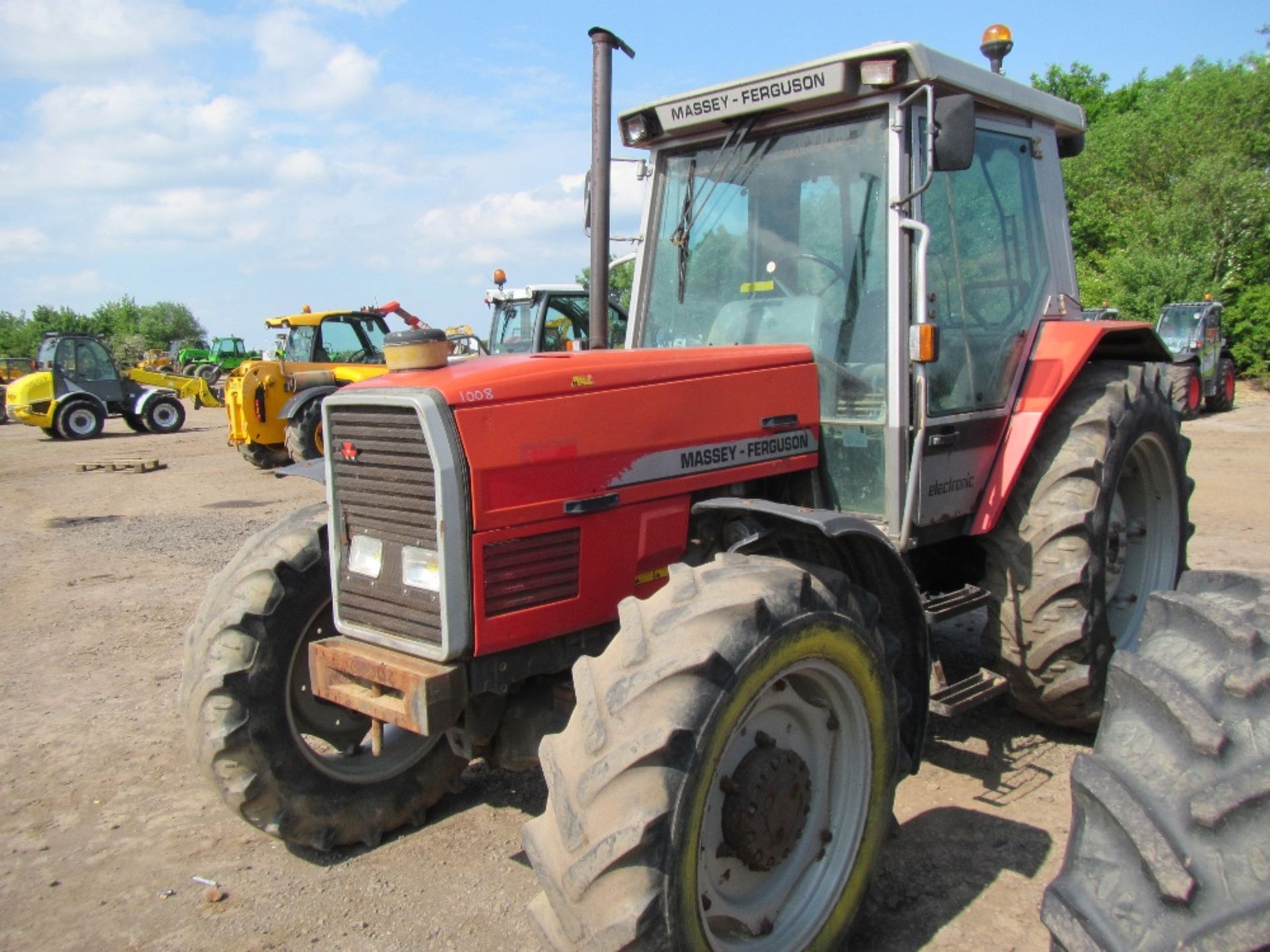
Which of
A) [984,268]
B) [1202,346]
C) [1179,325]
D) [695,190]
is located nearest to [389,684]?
[695,190]

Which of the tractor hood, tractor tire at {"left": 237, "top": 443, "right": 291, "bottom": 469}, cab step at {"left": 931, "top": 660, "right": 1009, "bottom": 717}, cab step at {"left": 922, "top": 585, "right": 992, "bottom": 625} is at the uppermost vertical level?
the tractor hood

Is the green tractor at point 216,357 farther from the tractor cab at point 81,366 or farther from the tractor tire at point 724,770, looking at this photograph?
the tractor tire at point 724,770

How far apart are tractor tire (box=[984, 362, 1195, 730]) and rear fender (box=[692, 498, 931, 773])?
2.84 ft

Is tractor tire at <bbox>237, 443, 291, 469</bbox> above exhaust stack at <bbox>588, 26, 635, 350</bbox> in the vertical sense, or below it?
below

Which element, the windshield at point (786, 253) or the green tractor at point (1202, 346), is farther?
the green tractor at point (1202, 346)

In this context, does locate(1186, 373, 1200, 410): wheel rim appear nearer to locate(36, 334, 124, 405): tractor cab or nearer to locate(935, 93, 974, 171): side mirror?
locate(935, 93, 974, 171): side mirror

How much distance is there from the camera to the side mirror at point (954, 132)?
11.0ft

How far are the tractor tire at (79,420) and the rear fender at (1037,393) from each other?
21.5 m

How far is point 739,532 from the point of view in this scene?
3375 millimetres

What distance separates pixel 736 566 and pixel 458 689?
860 mm

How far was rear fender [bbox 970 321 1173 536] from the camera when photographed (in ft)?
13.5

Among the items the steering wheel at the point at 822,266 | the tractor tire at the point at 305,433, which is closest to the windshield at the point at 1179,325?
the tractor tire at the point at 305,433

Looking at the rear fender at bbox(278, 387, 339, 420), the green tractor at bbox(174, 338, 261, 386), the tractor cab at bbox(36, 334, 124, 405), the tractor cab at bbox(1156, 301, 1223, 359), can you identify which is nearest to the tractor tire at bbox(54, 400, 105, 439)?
the tractor cab at bbox(36, 334, 124, 405)

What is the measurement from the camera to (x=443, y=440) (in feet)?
9.11
